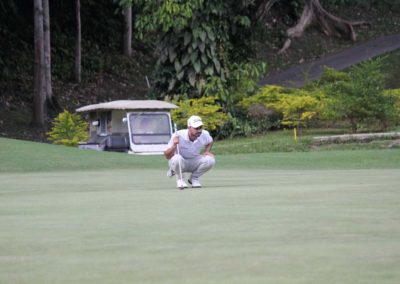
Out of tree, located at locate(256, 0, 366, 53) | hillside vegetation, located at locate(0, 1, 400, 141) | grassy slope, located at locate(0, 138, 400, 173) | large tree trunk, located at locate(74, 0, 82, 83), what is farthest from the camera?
tree, located at locate(256, 0, 366, 53)

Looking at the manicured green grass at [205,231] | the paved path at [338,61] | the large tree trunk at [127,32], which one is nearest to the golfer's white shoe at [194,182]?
the manicured green grass at [205,231]

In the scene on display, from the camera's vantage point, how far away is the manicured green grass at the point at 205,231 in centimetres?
726

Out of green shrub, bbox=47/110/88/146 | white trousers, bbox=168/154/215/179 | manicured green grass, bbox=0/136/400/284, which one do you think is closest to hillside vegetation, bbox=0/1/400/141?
green shrub, bbox=47/110/88/146

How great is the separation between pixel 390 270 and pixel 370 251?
2.91 ft

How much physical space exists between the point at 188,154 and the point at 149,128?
1384 centimetres

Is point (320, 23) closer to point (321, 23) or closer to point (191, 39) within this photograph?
point (321, 23)

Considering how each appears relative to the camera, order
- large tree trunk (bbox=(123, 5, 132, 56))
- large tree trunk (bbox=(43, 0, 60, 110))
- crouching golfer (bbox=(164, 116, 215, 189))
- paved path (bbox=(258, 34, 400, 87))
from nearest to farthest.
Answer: crouching golfer (bbox=(164, 116, 215, 189)), large tree trunk (bbox=(43, 0, 60, 110)), large tree trunk (bbox=(123, 5, 132, 56)), paved path (bbox=(258, 34, 400, 87))

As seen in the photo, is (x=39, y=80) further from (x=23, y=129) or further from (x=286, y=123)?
(x=286, y=123)

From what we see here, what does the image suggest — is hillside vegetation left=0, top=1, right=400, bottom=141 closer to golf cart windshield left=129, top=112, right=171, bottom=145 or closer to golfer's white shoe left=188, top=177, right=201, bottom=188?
golf cart windshield left=129, top=112, right=171, bottom=145

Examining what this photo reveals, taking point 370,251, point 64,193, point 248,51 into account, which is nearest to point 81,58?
point 248,51

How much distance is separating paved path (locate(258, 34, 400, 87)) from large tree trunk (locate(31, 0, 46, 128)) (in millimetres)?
12498

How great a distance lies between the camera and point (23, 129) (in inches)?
1754

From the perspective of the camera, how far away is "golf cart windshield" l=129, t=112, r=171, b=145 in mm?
30062

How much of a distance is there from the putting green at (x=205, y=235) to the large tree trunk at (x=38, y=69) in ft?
93.2
